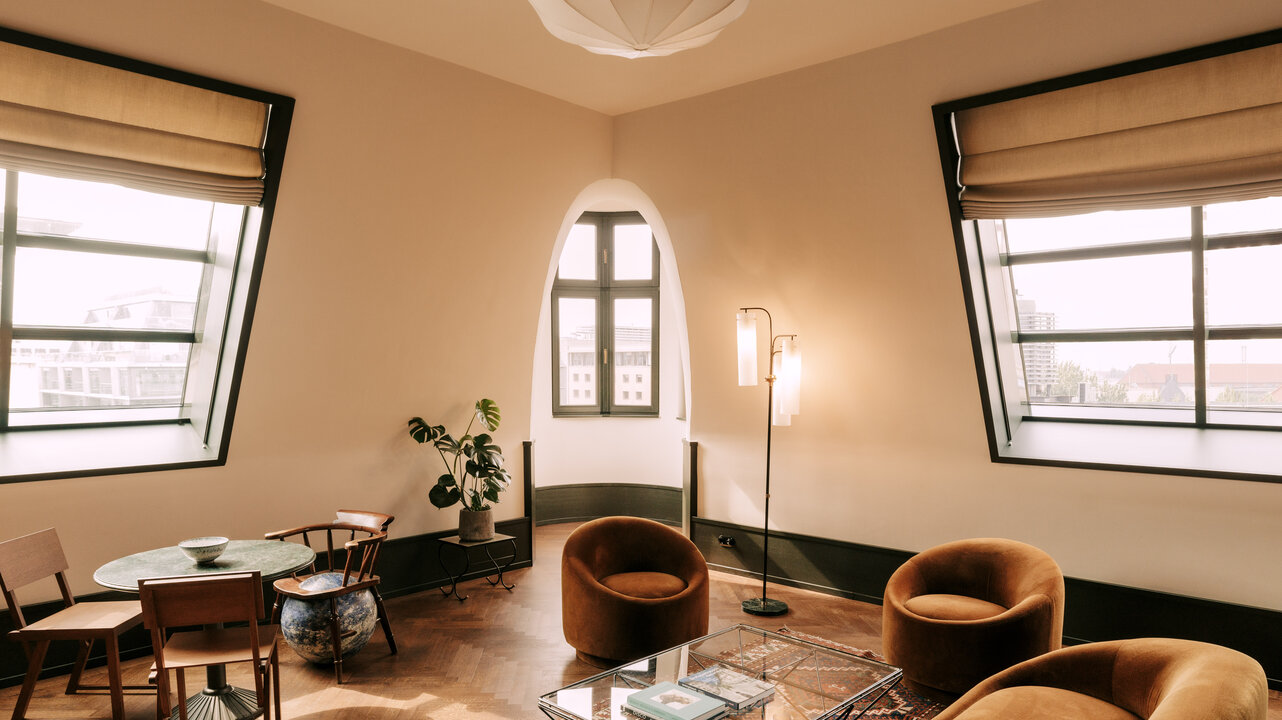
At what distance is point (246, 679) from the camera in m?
3.89

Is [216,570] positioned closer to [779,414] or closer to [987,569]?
[779,414]

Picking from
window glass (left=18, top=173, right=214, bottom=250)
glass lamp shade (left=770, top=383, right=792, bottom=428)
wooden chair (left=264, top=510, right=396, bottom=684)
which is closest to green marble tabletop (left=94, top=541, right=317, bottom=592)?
wooden chair (left=264, top=510, right=396, bottom=684)

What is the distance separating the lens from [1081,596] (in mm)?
4406

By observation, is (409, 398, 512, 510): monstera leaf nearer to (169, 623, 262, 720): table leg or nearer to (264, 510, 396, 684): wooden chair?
(264, 510, 396, 684): wooden chair

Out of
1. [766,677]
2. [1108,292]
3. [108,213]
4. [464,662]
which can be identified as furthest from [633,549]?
[108,213]

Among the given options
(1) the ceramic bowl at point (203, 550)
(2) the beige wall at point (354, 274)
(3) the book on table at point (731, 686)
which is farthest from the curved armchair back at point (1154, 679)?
(2) the beige wall at point (354, 274)

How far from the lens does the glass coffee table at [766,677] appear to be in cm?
277

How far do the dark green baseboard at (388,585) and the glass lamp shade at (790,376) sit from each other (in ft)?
7.67

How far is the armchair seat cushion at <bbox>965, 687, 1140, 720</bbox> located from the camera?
2.43 meters

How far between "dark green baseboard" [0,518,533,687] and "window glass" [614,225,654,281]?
2.83 meters

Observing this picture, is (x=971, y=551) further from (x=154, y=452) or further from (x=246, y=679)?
(x=154, y=452)

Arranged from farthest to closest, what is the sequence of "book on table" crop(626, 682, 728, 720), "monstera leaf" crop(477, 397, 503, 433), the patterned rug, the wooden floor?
"monstera leaf" crop(477, 397, 503, 433) < the wooden floor < the patterned rug < "book on table" crop(626, 682, 728, 720)

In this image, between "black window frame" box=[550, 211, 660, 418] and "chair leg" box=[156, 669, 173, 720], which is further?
"black window frame" box=[550, 211, 660, 418]

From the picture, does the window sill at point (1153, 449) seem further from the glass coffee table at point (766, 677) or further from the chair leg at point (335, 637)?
the chair leg at point (335, 637)
